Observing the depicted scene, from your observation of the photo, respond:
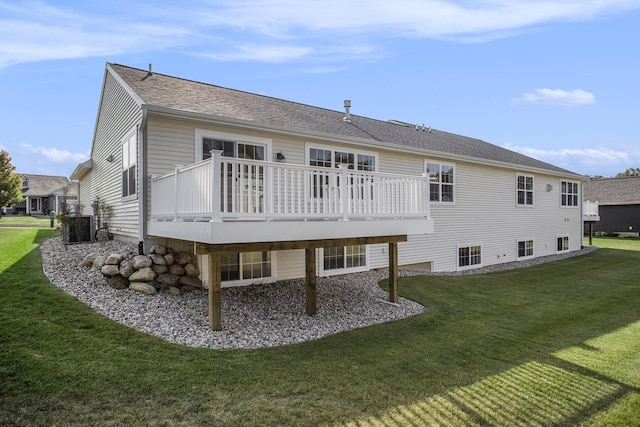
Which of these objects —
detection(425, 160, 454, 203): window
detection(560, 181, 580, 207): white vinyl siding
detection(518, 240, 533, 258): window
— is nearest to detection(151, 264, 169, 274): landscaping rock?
detection(425, 160, 454, 203): window

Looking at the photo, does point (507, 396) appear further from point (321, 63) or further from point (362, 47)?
point (321, 63)

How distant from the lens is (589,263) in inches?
605

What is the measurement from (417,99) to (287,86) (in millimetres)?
9929

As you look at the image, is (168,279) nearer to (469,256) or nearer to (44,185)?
(469,256)

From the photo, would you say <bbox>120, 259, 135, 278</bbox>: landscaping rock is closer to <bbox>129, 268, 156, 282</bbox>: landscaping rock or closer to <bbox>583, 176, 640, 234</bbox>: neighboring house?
<bbox>129, 268, 156, 282</bbox>: landscaping rock

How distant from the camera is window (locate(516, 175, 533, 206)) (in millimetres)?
15906

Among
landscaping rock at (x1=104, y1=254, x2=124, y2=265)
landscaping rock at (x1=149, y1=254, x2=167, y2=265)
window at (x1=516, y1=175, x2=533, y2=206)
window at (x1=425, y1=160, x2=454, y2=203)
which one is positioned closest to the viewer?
landscaping rock at (x1=104, y1=254, x2=124, y2=265)

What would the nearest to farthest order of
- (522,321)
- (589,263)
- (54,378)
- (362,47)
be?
(54,378)
(522,321)
(362,47)
(589,263)

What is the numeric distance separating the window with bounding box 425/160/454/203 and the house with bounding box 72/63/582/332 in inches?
2.2

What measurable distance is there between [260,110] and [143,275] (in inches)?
203

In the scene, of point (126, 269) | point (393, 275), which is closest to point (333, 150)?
point (393, 275)

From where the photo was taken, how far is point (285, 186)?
6.04 meters

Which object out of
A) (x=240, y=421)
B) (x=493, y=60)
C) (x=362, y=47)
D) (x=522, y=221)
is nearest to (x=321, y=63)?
(x=362, y=47)

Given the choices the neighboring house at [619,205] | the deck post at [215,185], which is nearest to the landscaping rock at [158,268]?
the deck post at [215,185]
